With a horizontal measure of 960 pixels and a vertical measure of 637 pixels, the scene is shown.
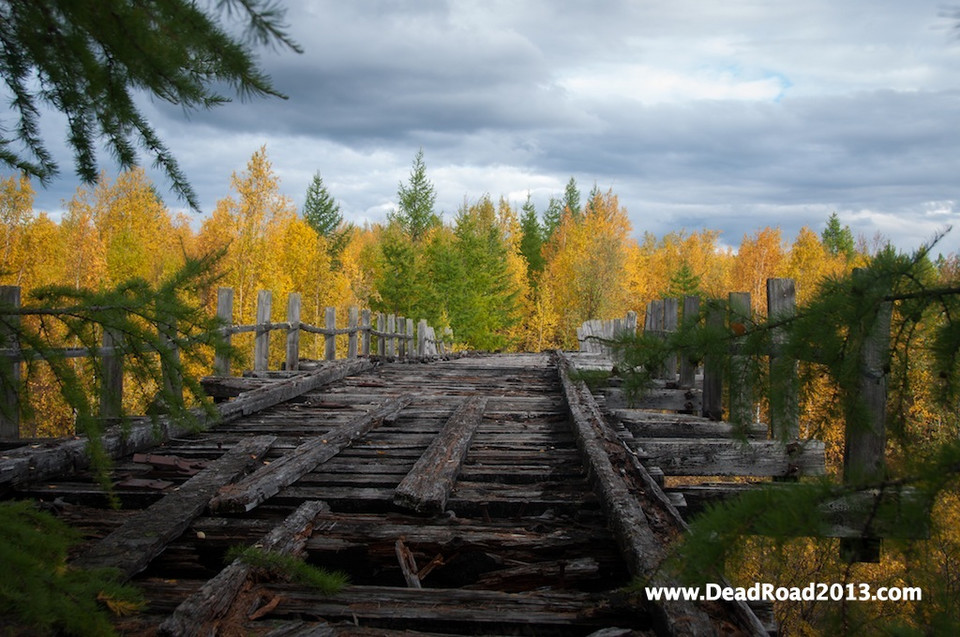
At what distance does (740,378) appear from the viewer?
8.13ft

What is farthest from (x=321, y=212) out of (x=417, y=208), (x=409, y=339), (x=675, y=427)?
(x=675, y=427)

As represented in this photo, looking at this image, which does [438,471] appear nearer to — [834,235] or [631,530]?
[631,530]

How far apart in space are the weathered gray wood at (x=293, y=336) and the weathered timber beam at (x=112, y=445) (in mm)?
4071

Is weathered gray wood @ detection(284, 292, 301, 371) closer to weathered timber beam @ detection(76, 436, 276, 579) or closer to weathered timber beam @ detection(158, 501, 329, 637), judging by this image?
weathered timber beam @ detection(76, 436, 276, 579)

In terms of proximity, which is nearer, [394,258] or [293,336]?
[293,336]

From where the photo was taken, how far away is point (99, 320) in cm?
243

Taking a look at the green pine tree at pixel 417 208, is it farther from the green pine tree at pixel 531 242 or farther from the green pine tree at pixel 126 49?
the green pine tree at pixel 126 49

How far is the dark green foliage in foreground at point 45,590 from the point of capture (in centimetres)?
160

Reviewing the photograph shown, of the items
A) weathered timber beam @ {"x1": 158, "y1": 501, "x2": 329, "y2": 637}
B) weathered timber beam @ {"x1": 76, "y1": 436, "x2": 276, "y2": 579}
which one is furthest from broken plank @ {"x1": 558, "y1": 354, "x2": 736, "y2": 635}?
weathered timber beam @ {"x1": 76, "y1": 436, "x2": 276, "y2": 579}

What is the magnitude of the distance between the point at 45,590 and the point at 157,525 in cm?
122

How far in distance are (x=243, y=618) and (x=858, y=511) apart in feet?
5.59

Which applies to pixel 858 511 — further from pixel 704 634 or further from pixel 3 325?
pixel 3 325

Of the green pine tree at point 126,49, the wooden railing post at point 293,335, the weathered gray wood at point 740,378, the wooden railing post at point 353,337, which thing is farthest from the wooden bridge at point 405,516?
the wooden railing post at point 353,337

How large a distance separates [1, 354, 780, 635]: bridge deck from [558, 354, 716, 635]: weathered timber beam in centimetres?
4
